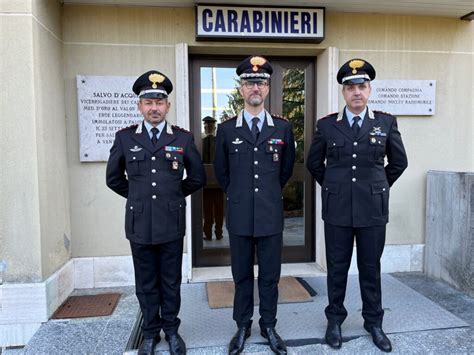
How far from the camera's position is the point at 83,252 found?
395 cm

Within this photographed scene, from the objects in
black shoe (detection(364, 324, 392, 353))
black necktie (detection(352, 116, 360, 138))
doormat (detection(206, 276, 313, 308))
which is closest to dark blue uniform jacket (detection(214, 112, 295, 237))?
black necktie (detection(352, 116, 360, 138))

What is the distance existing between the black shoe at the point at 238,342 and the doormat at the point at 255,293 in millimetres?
773

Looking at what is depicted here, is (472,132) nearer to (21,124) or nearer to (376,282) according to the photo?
(376,282)

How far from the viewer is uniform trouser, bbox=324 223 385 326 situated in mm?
2678

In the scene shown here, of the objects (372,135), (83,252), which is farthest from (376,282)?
(83,252)

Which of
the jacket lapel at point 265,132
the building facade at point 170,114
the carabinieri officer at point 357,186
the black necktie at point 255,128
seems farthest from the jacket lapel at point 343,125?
the building facade at point 170,114

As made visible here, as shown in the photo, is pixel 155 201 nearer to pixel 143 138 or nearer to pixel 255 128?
pixel 143 138

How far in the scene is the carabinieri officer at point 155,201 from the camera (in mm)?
2496

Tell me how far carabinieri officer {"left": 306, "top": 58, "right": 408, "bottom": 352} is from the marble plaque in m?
→ 1.60

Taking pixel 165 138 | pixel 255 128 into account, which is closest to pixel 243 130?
pixel 255 128

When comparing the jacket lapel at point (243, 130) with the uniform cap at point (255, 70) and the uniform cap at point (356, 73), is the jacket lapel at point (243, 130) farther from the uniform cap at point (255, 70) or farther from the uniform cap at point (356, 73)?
the uniform cap at point (356, 73)

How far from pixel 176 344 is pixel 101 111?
2.41m

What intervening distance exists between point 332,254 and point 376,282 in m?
0.36

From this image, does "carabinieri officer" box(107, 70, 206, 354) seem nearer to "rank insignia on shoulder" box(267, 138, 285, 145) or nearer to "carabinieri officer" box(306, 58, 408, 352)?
"rank insignia on shoulder" box(267, 138, 285, 145)
